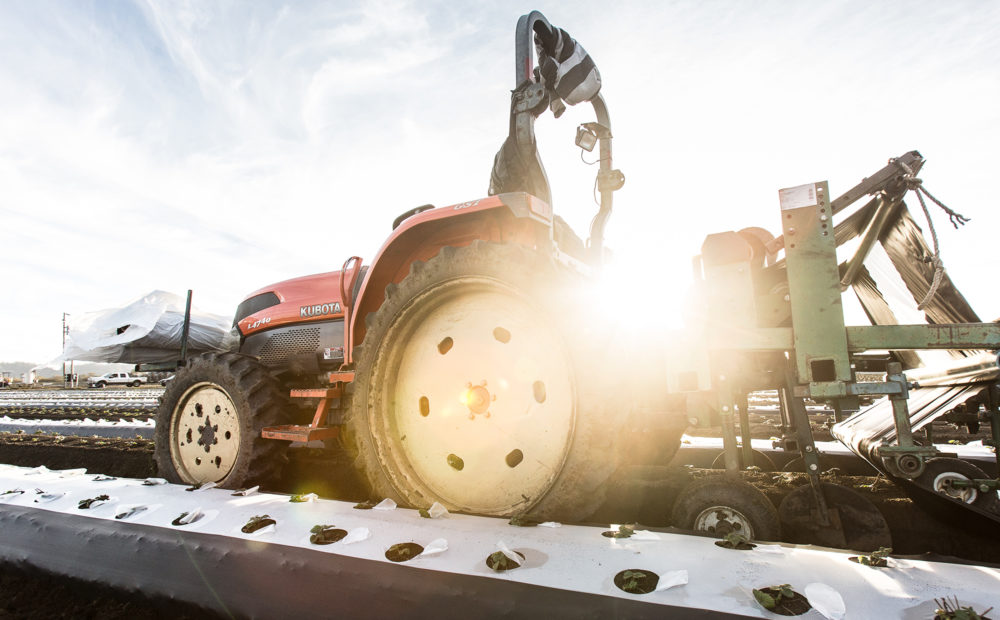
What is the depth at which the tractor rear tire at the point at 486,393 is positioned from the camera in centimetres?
167

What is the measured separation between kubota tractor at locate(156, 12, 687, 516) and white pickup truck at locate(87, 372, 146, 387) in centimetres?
4154

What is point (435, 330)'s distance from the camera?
86.5 inches

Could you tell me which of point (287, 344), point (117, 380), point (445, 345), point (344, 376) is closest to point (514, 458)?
point (445, 345)

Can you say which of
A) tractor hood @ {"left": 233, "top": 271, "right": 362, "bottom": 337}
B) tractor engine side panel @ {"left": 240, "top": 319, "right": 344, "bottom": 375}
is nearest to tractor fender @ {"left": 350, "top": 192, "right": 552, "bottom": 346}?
tractor hood @ {"left": 233, "top": 271, "right": 362, "bottom": 337}

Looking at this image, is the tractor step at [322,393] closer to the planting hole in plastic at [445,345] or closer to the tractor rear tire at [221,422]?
the tractor rear tire at [221,422]

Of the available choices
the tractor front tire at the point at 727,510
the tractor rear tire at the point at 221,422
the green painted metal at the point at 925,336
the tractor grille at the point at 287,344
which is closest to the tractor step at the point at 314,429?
the tractor rear tire at the point at 221,422

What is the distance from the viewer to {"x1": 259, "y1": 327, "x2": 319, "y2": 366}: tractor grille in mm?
3514

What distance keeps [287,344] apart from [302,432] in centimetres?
118

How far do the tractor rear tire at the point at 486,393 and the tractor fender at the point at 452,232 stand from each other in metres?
0.23

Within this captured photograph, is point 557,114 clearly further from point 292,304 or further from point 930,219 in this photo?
point 292,304

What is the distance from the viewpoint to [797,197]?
5.98 ft

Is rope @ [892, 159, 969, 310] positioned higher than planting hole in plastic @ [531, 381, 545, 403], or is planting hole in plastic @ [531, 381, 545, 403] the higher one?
rope @ [892, 159, 969, 310]

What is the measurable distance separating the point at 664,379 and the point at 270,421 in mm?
2181

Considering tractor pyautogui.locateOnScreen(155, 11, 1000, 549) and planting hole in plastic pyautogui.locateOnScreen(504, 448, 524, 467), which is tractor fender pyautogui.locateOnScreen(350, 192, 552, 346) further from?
planting hole in plastic pyautogui.locateOnScreen(504, 448, 524, 467)
